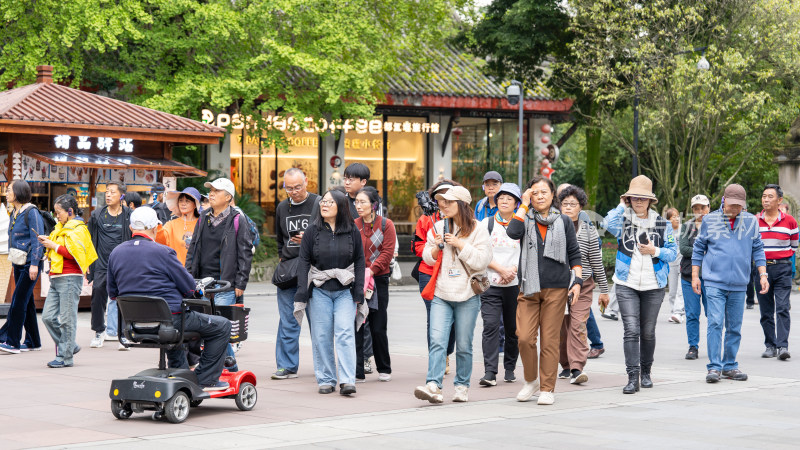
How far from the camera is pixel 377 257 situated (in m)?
10.2

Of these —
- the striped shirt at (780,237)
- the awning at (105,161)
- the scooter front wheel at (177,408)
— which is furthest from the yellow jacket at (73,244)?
the striped shirt at (780,237)

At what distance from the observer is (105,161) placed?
1959cm

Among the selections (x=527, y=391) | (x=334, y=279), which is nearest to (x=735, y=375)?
(x=527, y=391)

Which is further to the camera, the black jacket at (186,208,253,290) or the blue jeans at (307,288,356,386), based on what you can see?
the black jacket at (186,208,253,290)

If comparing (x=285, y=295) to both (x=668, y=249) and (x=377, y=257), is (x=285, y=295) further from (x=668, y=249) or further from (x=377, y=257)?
(x=668, y=249)

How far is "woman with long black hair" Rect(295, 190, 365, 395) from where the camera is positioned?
9.23 m

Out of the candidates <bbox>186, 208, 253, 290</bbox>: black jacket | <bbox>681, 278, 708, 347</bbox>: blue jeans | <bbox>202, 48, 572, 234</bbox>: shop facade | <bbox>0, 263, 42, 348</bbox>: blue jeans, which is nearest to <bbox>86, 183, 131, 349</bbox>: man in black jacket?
<bbox>0, 263, 42, 348</bbox>: blue jeans

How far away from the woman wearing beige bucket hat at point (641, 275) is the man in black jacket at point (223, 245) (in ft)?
11.1

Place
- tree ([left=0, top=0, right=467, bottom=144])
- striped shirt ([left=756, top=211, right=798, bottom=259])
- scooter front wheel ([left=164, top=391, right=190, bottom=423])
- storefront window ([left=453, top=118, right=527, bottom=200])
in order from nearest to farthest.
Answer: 1. scooter front wheel ([left=164, top=391, right=190, bottom=423])
2. striped shirt ([left=756, top=211, right=798, bottom=259])
3. tree ([left=0, top=0, right=467, bottom=144])
4. storefront window ([left=453, top=118, right=527, bottom=200])

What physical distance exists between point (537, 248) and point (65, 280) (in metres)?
5.28

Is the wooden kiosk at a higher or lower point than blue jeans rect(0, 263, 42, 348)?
higher

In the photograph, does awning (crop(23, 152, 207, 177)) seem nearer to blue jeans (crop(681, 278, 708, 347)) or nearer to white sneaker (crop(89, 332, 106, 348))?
white sneaker (crop(89, 332, 106, 348))

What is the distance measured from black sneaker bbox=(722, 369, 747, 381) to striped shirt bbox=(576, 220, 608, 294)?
4.77ft

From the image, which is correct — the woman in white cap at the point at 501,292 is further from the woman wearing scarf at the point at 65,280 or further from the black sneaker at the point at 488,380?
the woman wearing scarf at the point at 65,280
